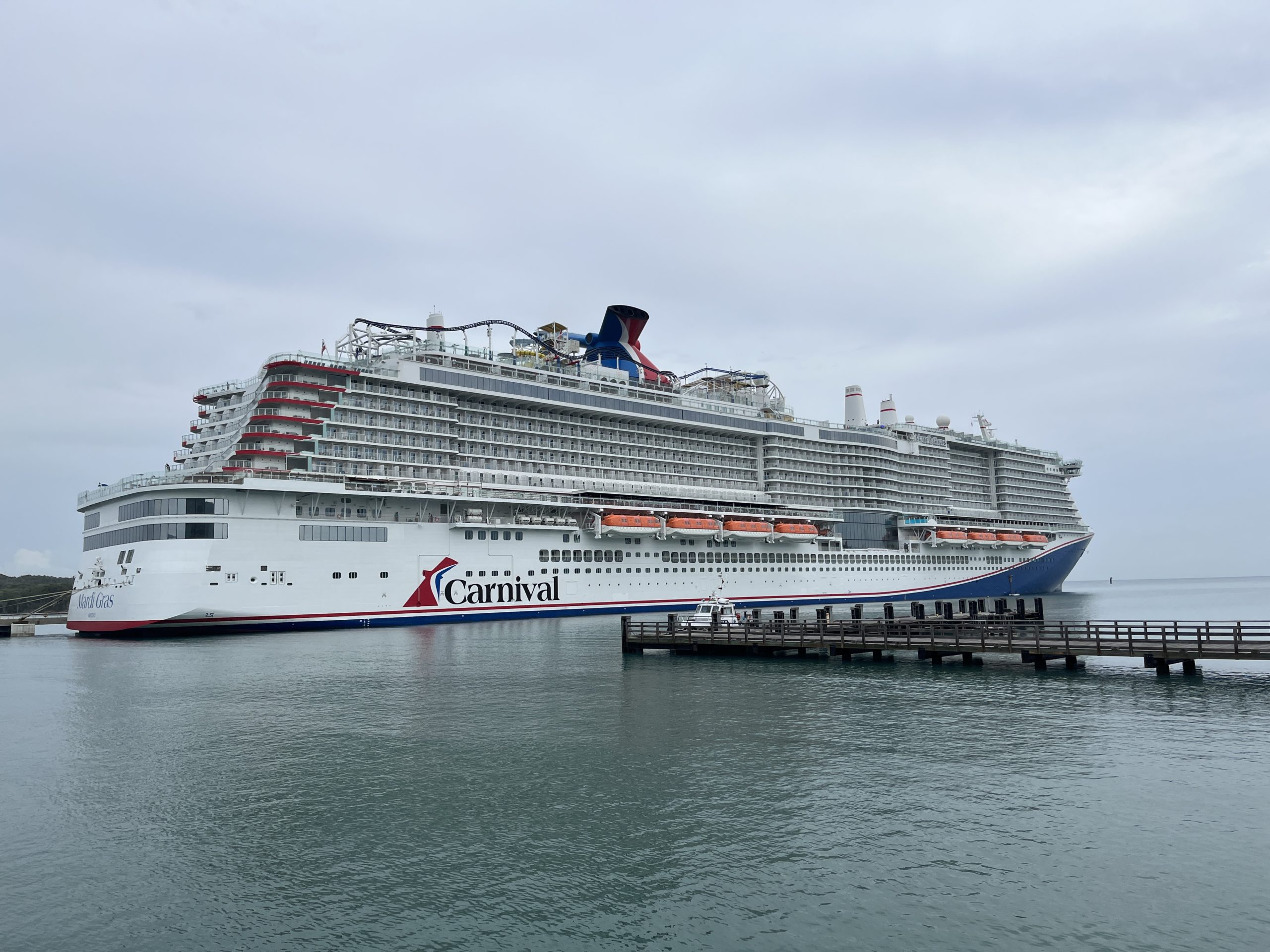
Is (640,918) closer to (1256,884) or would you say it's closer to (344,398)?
(1256,884)

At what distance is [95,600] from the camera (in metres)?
56.1

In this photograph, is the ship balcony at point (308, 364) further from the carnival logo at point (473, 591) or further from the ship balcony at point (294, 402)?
the carnival logo at point (473, 591)

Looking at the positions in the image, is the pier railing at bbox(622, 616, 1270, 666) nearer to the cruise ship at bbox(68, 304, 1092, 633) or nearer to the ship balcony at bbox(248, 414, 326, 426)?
the cruise ship at bbox(68, 304, 1092, 633)

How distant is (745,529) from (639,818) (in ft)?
218

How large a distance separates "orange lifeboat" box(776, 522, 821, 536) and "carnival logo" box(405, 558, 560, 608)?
88.8ft

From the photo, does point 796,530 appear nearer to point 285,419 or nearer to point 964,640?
point 964,640

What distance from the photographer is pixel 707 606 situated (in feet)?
194

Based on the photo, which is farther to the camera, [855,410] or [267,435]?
[855,410]

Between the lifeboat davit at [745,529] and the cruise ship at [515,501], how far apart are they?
341 millimetres

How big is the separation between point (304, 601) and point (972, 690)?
41.4m

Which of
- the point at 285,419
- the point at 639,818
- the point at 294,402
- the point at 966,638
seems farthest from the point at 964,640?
the point at 294,402

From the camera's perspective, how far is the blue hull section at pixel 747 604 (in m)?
54.5

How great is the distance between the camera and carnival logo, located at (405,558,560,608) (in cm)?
6156

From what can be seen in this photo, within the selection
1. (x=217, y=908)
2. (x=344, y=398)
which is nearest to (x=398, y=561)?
(x=344, y=398)
